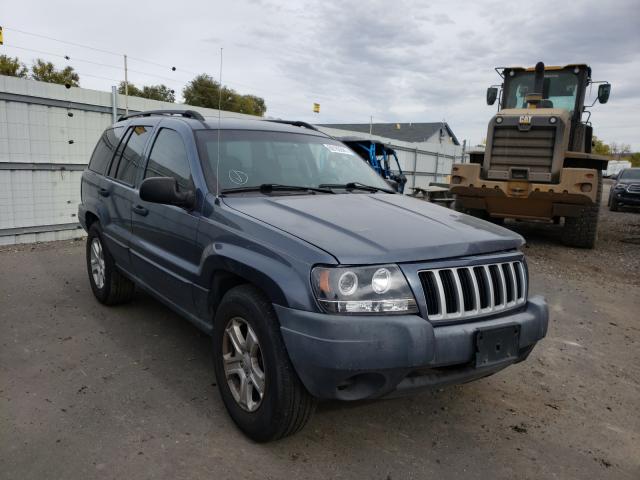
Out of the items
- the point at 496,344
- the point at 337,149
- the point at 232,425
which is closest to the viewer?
the point at 496,344

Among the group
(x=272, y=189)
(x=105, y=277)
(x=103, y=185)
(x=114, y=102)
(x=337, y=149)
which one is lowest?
(x=105, y=277)

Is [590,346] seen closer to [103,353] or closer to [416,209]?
[416,209]

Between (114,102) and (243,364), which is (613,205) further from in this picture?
(243,364)

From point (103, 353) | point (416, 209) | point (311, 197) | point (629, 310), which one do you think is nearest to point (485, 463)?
point (416, 209)

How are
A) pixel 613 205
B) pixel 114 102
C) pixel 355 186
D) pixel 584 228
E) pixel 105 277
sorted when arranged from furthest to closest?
pixel 613 205 < pixel 584 228 < pixel 114 102 < pixel 105 277 < pixel 355 186

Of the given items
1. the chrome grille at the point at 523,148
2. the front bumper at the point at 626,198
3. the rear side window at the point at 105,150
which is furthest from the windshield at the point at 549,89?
the front bumper at the point at 626,198

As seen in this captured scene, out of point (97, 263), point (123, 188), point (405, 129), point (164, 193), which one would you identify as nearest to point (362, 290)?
point (164, 193)

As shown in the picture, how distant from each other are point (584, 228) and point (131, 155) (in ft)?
26.4

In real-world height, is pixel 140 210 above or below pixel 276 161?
below

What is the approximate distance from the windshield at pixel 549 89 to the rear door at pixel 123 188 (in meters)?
8.11

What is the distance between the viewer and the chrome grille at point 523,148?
862cm

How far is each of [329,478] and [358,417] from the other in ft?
2.02

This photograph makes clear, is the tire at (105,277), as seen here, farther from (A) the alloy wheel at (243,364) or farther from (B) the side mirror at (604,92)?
(B) the side mirror at (604,92)

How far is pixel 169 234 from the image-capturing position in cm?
338
